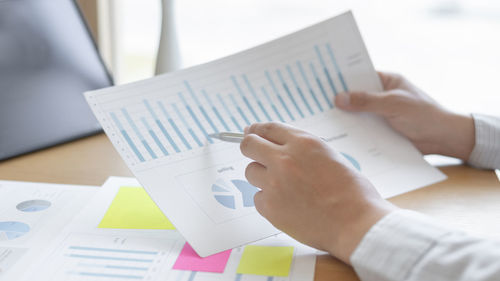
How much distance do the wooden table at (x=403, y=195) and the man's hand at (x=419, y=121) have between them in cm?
4

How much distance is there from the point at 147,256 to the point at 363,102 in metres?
0.42

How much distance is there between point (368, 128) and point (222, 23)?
69.0 inches

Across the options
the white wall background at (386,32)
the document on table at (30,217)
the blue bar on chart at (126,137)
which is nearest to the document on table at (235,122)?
the blue bar on chart at (126,137)

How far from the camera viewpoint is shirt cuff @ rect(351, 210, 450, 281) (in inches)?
19.2

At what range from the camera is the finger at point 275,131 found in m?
0.61

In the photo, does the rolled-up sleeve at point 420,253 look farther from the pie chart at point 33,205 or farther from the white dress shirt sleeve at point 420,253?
the pie chart at point 33,205

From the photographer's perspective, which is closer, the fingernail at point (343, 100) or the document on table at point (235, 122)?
the document on table at point (235, 122)

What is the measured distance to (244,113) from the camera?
0.76 m

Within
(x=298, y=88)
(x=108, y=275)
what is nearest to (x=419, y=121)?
(x=298, y=88)

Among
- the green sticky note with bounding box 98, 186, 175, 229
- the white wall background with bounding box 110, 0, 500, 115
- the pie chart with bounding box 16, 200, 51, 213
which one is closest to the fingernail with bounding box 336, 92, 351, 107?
the green sticky note with bounding box 98, 186, 175, 229

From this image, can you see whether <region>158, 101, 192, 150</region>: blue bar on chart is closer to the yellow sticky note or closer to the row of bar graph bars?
the row of bar graph bars

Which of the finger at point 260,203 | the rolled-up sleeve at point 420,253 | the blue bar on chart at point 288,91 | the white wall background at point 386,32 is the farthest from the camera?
the white wall background at point 386,32

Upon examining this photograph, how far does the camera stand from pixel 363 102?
0.82m

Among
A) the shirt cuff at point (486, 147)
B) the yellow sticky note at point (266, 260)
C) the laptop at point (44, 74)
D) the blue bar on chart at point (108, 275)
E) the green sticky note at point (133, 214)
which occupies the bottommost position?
the shirt cuff at point (486, 147)
